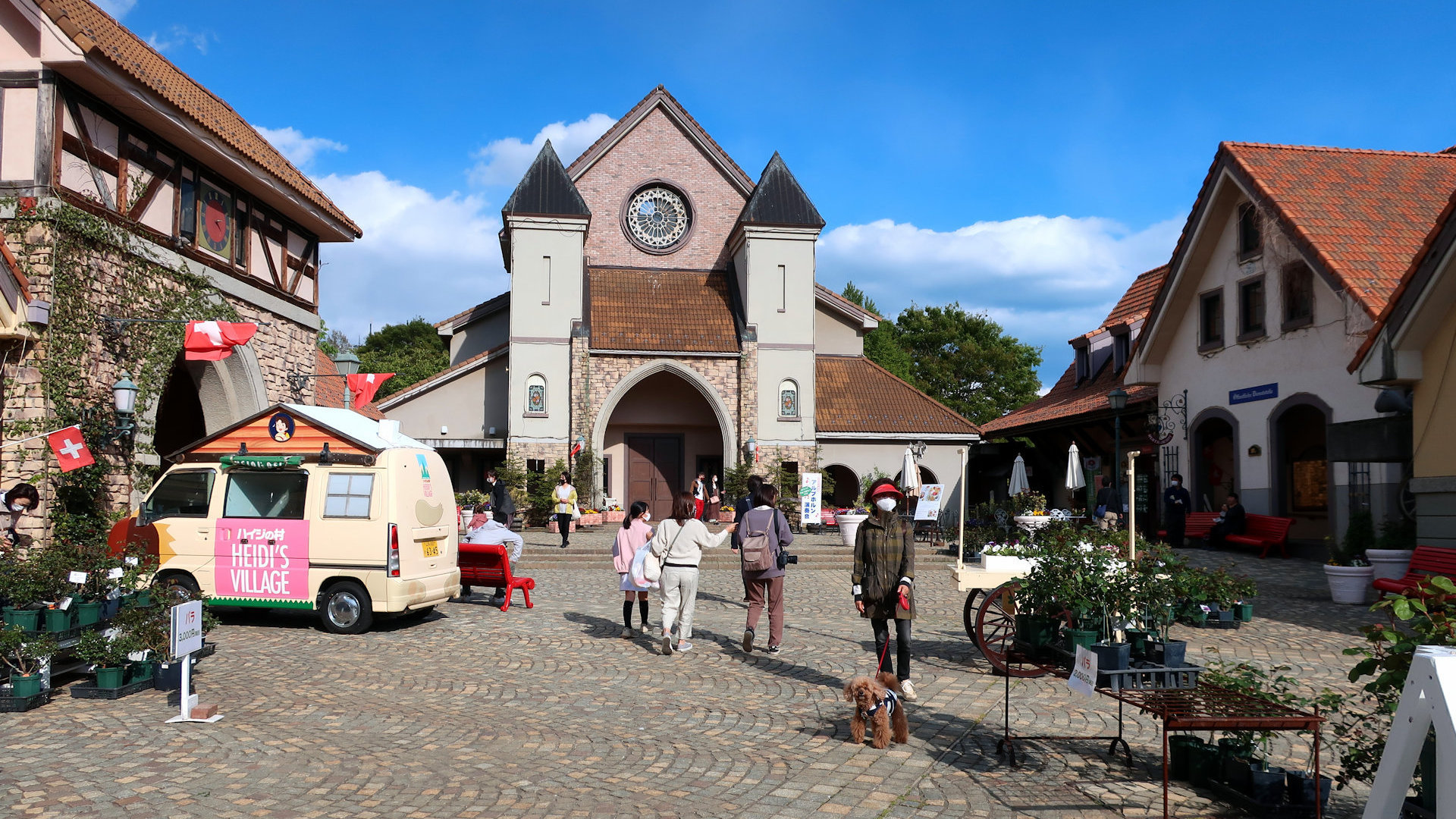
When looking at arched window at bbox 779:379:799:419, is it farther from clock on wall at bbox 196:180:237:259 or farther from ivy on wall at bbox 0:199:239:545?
ivy on wall at bbox 0:199:239:545

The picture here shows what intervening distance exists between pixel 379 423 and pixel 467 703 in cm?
522

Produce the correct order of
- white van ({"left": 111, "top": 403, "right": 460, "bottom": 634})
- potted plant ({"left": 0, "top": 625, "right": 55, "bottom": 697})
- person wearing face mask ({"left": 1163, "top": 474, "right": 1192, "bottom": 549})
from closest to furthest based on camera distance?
potted plant ({"left": 0, "top": 625, "right": 55, "bottom": 697}) < white van ({"left": 111, "top": 403, "right": 460, "bottom": 634}) < person wearing face mask ({"left": 1163, "top": 474, "right": 1192, "bottom": 549})

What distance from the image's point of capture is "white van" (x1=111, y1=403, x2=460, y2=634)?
421 inches

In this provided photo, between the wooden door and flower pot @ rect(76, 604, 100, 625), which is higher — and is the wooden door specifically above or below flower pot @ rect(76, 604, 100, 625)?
above

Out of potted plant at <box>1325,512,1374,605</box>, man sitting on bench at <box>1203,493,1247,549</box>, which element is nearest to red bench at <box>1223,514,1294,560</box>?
man sitting on bench at <box>1203,493,1247,549</box>

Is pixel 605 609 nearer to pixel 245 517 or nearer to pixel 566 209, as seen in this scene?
pixel 245 517

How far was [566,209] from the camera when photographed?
28797 millimetres

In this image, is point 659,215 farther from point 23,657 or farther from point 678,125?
point 23,657

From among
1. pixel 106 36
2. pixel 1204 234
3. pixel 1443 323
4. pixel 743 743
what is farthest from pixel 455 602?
pixel 1204 234

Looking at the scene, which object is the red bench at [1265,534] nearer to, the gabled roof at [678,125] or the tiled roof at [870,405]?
the tiled roof at [870,405]

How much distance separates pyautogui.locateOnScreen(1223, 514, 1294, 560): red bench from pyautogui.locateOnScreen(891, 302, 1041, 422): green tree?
30.6 metres

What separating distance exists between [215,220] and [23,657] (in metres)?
10.5

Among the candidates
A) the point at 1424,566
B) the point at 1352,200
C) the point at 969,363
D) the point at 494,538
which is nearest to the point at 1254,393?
the point at 1352,200

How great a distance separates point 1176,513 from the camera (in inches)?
824
